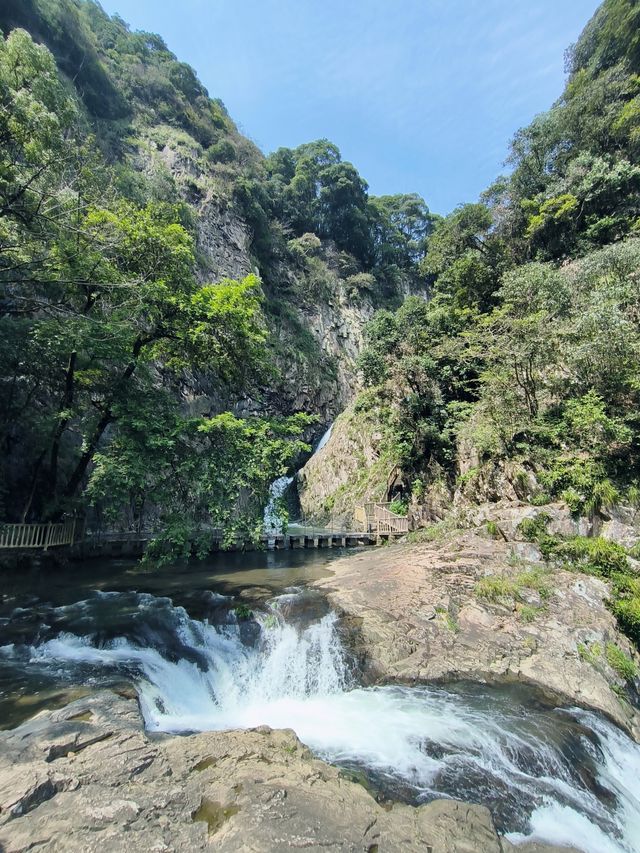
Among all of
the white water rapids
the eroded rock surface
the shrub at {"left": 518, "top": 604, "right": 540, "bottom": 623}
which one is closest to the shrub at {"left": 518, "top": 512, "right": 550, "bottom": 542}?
the eroded rock surface

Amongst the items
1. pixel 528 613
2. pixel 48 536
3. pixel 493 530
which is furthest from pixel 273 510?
pixel 493 530

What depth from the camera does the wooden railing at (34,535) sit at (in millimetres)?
10766

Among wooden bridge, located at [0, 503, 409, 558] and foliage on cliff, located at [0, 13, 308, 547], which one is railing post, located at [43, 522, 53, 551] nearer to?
wooden bridge, located at [0, 503, 409, 558]

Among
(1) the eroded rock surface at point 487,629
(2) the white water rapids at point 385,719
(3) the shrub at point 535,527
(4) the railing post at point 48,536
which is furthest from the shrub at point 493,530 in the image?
(4) the railing post at point 48,536

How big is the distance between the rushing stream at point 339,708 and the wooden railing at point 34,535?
9.08 ft

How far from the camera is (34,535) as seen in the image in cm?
1149

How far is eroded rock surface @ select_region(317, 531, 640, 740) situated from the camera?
7004 millimetres

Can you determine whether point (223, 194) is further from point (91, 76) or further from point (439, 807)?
point (439, 807)

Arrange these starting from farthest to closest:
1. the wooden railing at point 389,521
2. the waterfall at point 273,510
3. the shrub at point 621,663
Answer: the wooden railing at point 389,521 < the waterfall at point 273,510 < the shrub at point 621,663

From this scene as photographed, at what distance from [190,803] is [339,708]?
3.73 m

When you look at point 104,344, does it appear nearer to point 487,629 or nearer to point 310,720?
point 310,720

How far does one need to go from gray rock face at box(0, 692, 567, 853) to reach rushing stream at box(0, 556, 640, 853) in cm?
102

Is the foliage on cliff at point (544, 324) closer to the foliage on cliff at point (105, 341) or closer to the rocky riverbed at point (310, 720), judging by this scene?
the rocky riverbed at point (310, 720)

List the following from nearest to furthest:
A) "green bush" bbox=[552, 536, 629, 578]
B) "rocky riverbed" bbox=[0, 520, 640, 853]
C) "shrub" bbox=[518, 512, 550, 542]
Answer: "rocky riverbed" bbox=[0, 520, 640, 853] → "green bush" bbox=[552, 536, 629, 578] → "shrub" bbox=[518, 512, 550, 542]
